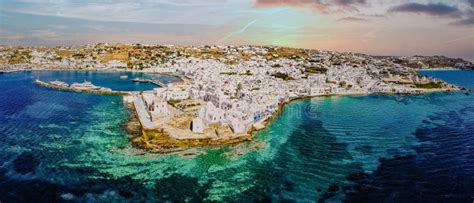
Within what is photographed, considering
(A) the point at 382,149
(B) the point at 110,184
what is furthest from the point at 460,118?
(B) the point at 110,184

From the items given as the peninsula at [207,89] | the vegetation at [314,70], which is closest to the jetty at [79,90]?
the peninsula at [207,89]

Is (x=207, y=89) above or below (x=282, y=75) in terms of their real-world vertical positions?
below

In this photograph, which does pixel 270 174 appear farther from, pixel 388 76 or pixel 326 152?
→ pixel 388 76

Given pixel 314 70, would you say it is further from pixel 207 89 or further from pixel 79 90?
pixel 79 90

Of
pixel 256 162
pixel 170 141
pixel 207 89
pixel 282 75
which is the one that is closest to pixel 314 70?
pixel 282 75

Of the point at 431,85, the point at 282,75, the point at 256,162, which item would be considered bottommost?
the point at 256,162
